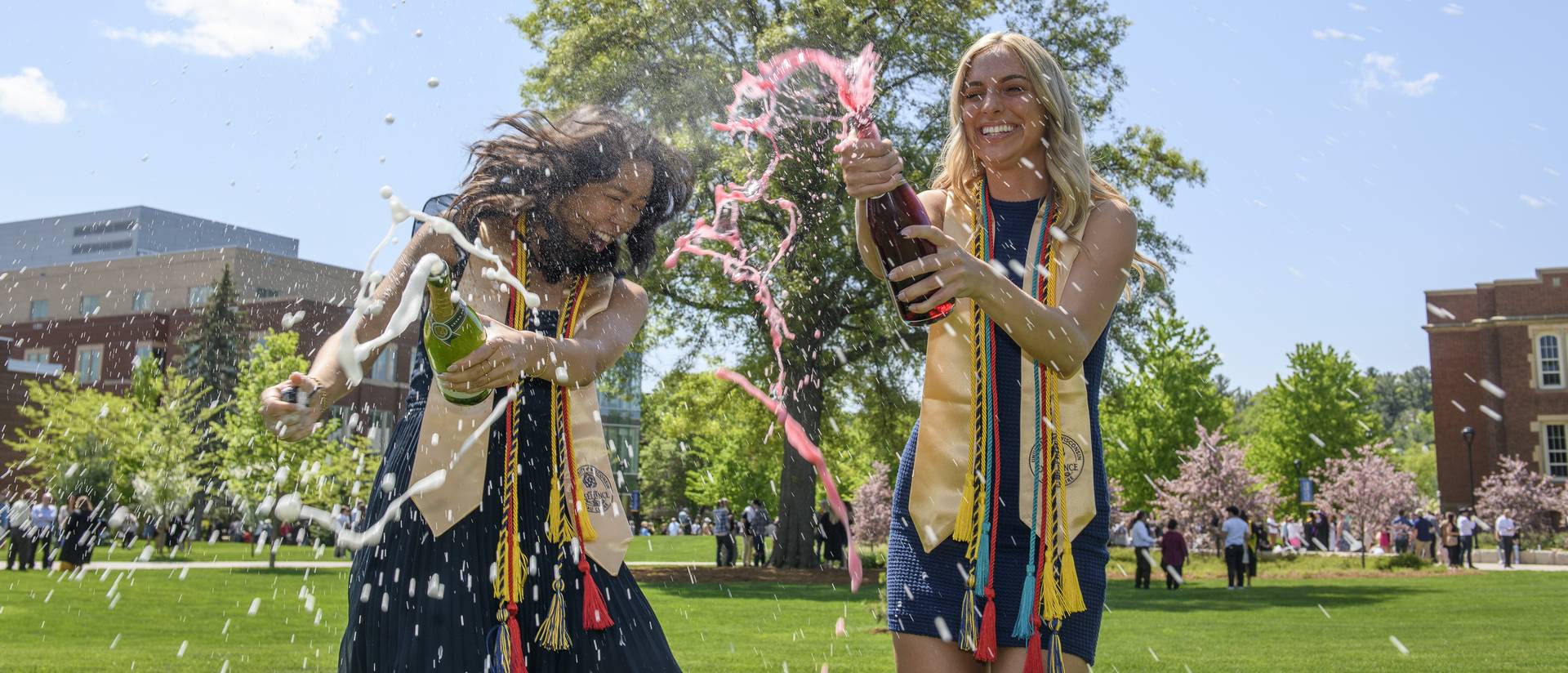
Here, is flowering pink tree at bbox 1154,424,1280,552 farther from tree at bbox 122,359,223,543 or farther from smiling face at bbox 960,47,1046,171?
smiling face at bbox 960,47,1046,171

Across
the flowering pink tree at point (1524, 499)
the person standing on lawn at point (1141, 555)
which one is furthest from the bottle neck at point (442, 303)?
the flowering pink tree at point (1524, 499)

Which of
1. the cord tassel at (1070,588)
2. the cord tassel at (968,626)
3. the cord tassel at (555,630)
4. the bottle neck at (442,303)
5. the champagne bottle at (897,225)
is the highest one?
the champagne bottle at (897,225)

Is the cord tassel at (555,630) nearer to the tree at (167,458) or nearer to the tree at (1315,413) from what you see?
the tree at (167,458)

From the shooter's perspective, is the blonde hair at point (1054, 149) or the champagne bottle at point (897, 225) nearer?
the champagne bottle at point (897, 225)

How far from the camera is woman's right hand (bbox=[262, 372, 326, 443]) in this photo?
2.73 metres

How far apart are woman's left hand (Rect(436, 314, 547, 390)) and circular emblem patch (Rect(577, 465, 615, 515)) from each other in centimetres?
37

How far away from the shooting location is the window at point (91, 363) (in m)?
55.4

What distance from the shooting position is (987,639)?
2533 mm

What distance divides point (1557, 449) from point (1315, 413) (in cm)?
1080

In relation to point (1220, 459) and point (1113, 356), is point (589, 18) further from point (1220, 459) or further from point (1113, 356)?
point (1220, 459)

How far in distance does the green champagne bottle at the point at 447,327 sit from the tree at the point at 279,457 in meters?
27.0

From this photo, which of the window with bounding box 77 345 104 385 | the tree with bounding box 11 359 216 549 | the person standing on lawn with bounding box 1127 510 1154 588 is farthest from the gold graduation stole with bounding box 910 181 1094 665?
the window with bounding box 77 345 104 385

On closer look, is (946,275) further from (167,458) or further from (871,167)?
(167,458)

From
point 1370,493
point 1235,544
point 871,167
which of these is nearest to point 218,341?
point 1235,544
